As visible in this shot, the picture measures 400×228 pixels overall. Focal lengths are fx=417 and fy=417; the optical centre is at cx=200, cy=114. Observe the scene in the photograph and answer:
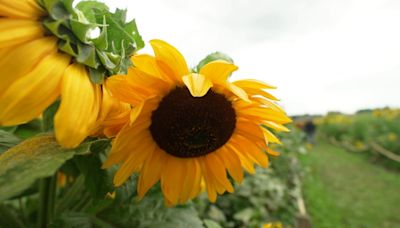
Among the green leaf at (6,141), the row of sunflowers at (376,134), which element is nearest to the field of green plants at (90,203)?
the green leaf at (6,141)

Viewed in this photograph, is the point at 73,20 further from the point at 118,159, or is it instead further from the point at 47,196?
the point at 47,196

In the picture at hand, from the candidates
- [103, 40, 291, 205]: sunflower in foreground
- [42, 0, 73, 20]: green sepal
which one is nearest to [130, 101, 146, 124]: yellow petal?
[103, 40, 291, 205]: sunflower in foreground

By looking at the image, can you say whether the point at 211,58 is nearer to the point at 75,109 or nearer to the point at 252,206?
the point at 75,109

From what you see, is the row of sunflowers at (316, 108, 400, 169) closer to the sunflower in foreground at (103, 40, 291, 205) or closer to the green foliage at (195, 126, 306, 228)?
the green foliage at (195, 126, 306, 228)

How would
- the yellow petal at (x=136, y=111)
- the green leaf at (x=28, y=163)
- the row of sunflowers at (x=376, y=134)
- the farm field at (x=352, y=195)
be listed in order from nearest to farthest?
1. the green leaf at (x=28, y=163)
2. the yellow petal at (x=136, y=111)
3. the farm field at (x=352, y=195)
4. the row of sunflowers at (x=376, y=134)

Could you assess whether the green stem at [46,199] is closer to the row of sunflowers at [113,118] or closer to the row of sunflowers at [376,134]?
the row of sunflowers at [113,118]

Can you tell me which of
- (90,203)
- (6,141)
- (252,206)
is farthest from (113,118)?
(252,206)

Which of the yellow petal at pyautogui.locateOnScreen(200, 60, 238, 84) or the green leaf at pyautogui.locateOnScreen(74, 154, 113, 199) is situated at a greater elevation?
the yellow petal at pyautogui.locateOnScreen(200, 60, 238, 84)
